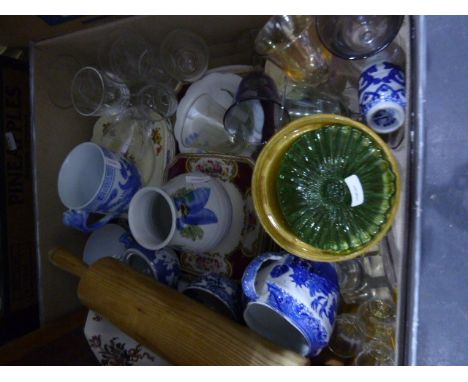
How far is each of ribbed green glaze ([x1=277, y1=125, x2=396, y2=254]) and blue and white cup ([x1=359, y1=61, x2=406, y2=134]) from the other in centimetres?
7

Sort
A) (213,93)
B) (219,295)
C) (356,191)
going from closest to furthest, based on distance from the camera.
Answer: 1. (356,191)
2. (219,295)
3. (213,93)

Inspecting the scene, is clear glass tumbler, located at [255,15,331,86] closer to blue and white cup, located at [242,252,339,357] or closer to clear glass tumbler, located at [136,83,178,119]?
clear glass tumbler, located at [136,83,178,119]

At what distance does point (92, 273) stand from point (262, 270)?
28cm

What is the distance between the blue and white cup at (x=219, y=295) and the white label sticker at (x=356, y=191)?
0.87 feet

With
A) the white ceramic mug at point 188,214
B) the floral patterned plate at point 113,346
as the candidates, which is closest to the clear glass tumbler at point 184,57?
the white ceramic mug at point 188,214

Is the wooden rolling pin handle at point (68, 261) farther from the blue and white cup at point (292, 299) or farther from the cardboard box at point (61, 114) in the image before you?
the blue and white cup at point (292, 299)

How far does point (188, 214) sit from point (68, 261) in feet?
0.84

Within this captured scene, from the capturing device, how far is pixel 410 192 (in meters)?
0.45

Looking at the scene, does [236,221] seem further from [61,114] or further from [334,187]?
[61,114]

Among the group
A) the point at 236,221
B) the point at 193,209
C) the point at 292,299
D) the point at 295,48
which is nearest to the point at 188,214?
the point at 193,209

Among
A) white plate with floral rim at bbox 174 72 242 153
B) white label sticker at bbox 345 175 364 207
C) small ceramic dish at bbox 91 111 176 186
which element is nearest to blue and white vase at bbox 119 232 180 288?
small ceramic dish at bbox 91 111 176 186

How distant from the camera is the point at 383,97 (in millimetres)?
560

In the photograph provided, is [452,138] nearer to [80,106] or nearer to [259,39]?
[259,39]

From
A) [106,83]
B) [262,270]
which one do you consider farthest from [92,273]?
[106,83]
